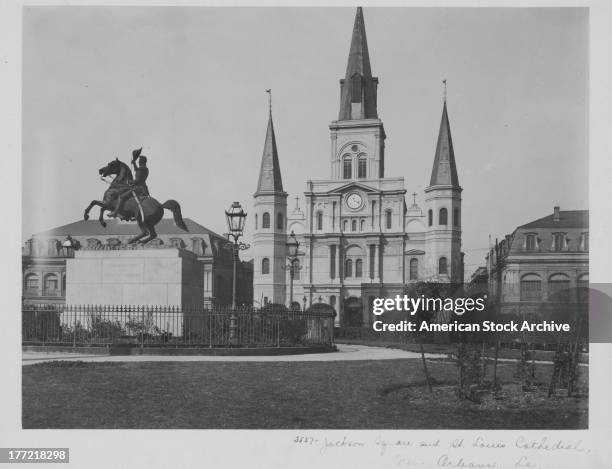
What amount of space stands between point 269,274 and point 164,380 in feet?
203

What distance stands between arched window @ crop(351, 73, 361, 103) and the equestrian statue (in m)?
63.7

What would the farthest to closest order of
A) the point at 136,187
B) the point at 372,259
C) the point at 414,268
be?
the point at 372,259 < the point at 414,268 < the point at 136,187

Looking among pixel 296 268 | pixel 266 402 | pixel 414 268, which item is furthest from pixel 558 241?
pixel 266 402

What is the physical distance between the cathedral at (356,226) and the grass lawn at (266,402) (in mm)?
56703

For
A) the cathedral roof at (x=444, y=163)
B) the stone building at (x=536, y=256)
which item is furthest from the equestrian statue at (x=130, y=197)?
the cathedral roof at (x=444, y=163)

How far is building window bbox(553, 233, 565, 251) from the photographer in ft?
152

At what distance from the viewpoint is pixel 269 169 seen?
75688 mm

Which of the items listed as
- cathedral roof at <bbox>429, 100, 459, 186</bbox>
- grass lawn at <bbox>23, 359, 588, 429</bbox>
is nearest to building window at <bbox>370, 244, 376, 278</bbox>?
cathedral roof at <bbox>429, 100, 459, 186</bbox>

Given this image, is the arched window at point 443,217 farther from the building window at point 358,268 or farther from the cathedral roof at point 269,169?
the cathedral roof at point 269,169

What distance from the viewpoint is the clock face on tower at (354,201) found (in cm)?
7488

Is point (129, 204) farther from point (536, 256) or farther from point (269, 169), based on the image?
point (269, 169)

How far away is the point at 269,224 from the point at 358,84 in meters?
19.3

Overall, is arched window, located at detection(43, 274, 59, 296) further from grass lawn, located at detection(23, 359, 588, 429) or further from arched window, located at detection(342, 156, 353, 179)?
grass lawn, located at detection(23, 359, 588, 429)
